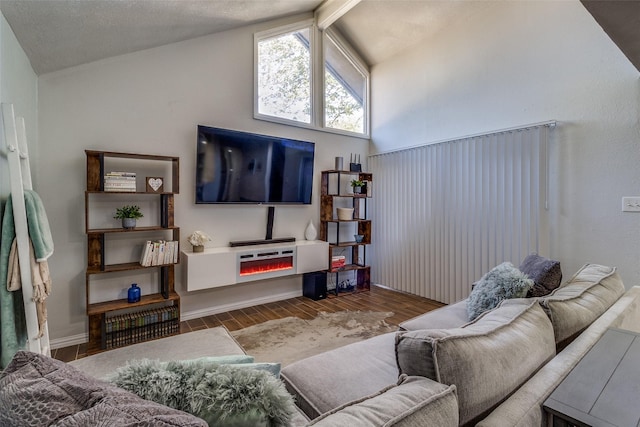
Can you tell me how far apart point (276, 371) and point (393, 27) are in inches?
170

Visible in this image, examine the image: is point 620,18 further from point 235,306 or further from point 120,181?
point 235,306

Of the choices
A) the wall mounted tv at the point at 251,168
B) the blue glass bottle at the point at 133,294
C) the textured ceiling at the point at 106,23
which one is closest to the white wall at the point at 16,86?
the textured ceiling at the point at 106,23

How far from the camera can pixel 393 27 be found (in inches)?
155

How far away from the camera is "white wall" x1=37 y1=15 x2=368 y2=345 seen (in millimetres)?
2635

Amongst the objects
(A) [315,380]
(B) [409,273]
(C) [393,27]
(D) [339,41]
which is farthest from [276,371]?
(D) [339,41]

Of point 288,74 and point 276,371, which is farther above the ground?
point 288,74

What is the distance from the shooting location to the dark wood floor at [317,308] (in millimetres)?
3192

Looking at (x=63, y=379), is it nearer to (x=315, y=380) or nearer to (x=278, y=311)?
(x=315, y=380)

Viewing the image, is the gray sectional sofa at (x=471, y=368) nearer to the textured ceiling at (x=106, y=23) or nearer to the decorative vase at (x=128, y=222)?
the decorative vase at (x=128, y=222)

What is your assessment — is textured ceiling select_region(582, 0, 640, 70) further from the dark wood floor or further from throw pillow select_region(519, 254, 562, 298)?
the dark wood floor

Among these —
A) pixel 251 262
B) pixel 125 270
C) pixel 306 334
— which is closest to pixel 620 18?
pixel 306 334

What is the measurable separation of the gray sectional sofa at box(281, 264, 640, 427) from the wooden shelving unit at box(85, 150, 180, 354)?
199 cm

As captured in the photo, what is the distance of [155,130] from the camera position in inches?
120

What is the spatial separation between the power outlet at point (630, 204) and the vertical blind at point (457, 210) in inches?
21.8
